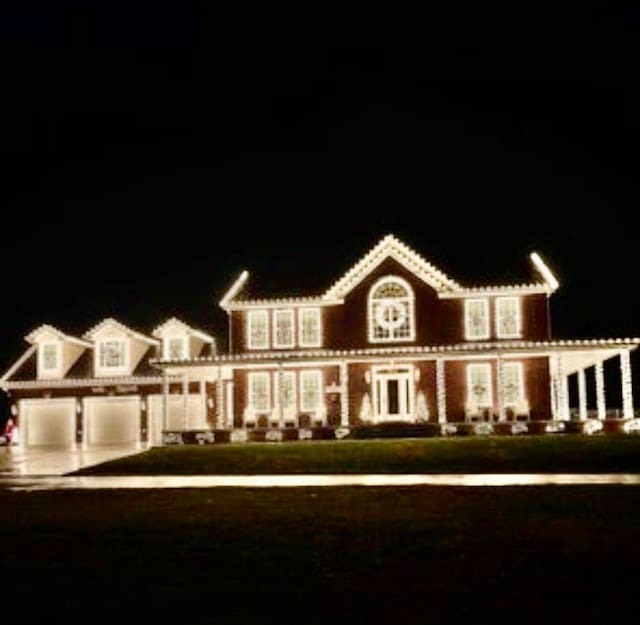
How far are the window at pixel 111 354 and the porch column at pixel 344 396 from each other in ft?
42.3

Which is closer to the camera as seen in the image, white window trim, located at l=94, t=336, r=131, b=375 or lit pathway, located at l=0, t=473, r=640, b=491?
lit pathway, located at l=0, t=473, r=640, b=491

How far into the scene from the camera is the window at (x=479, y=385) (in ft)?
129

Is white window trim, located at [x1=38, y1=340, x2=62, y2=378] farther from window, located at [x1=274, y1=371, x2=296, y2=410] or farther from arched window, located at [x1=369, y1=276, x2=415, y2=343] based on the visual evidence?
arched window, located at [x1=369, y1=276, x2=415, y2=343]

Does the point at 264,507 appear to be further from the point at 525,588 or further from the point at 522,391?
the point at 522,391

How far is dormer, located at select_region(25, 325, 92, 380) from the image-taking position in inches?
1850

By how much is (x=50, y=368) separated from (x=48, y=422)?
117 inches

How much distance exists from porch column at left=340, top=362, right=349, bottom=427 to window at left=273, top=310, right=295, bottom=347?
9.72ft

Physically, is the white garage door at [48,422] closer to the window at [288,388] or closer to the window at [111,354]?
the window at [111,354]

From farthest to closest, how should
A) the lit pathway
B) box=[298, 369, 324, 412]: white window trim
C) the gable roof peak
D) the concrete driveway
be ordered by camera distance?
1. box=[298, 369, 324, 412]: white window trim
2. the gable roof peak
3. the concrete driveway
4. the lit pathway

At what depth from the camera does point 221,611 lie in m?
8.42

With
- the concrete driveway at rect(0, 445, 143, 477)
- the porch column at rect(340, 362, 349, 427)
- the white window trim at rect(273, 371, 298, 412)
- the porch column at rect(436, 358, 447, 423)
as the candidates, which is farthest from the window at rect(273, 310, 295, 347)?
the concrete driveway at rect(0, 445, 143, 477)

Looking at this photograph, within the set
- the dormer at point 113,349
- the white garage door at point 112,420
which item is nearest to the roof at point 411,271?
the dormer at point 113,349

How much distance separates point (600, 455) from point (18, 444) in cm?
3338

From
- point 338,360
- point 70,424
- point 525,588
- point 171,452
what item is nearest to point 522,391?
point 338,360
